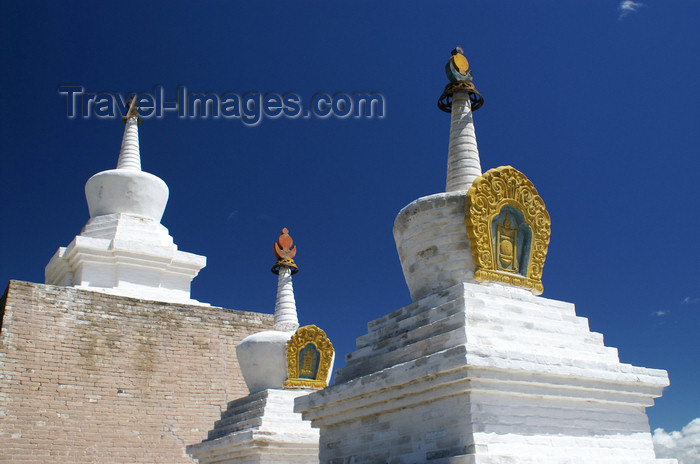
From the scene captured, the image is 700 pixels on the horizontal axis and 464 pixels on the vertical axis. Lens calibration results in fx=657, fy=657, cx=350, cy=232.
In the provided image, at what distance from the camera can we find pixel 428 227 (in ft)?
24.9

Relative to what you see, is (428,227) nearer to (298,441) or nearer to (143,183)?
(298,441)

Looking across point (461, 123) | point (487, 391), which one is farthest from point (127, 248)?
point (487, 391)

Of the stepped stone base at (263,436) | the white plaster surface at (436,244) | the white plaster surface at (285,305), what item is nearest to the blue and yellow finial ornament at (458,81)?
the white plaster surface at (436,244)

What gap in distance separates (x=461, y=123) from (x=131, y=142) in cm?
1341

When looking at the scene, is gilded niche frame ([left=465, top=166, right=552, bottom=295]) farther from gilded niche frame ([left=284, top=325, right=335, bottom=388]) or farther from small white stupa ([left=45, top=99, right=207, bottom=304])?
small white stupa ([left=45, top=99, right=207, bottom=304])

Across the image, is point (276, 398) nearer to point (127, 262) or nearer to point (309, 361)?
point (309, 361)

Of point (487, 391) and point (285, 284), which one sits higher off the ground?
point (285, 284)

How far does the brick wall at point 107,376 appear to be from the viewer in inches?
502

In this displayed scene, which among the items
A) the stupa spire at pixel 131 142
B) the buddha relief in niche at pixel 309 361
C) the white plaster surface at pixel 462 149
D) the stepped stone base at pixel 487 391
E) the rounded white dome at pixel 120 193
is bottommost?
the stepped stone base at pixel 487 391

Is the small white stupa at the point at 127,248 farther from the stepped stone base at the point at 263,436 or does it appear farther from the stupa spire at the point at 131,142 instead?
the stepped stone base at the point at 263,436

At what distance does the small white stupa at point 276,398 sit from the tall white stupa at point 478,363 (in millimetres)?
3510

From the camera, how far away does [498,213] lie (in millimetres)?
7508

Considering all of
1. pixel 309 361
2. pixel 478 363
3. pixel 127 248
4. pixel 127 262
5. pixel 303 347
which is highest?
pixel 127 248

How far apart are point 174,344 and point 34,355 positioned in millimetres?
3034
